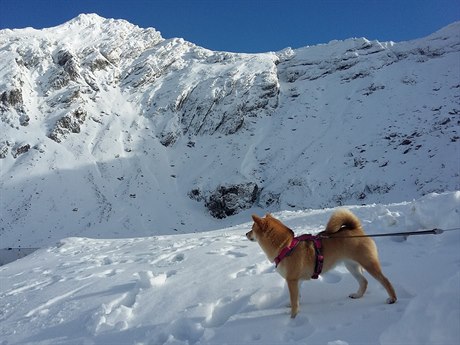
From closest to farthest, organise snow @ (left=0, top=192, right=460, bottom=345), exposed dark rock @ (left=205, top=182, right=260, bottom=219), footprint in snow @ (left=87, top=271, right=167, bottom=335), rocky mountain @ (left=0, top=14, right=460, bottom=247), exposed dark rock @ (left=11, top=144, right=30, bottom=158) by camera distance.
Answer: snow @ (left=0, top=192, right=460, bottom=345)
footprint in snow @ (left=87, top=271, right=167, bottom=335)
rocky mountain @ (left=0, top=14, right=460, bottom=247)
exposed dark rock @ (left=205, top=182, right=260, bottom=219)
exposed dark rock @ (left=11, top=144, right=30, bottom=158)

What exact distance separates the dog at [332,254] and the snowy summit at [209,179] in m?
0.35

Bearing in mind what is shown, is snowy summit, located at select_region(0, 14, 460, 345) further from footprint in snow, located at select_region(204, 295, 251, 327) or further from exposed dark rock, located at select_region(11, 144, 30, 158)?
exposed dark rock, located at select_region(11, 144, 30, 158)

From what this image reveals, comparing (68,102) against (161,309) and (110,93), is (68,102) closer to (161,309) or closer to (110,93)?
(110,93)

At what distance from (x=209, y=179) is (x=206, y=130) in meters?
10.8

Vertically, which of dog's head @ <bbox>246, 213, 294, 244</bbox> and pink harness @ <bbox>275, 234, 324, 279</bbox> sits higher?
dog's head @ <bbox>246, 213, 294, 244</bbox>

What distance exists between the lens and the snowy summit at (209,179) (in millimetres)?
4828

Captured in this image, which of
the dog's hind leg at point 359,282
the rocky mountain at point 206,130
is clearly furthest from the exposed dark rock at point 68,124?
the dog's hind leg at point 359,282

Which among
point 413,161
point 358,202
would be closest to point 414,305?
point 358,202

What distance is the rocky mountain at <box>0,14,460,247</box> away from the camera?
115ft

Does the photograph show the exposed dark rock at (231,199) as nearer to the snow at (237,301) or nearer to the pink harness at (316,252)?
the snow at (237,301)

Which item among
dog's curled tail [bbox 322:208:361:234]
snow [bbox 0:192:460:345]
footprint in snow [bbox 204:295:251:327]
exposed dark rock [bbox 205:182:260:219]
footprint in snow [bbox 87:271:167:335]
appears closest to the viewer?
snow [bbox 0:192:460:345]

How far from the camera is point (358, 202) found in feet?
107

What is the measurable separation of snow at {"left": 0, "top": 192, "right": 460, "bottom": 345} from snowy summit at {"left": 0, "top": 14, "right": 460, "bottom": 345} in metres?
0.03

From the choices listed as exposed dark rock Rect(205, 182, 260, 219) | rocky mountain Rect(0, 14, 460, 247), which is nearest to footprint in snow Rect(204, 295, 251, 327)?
rocky mountain Rect(0, 14, 460, 247)
